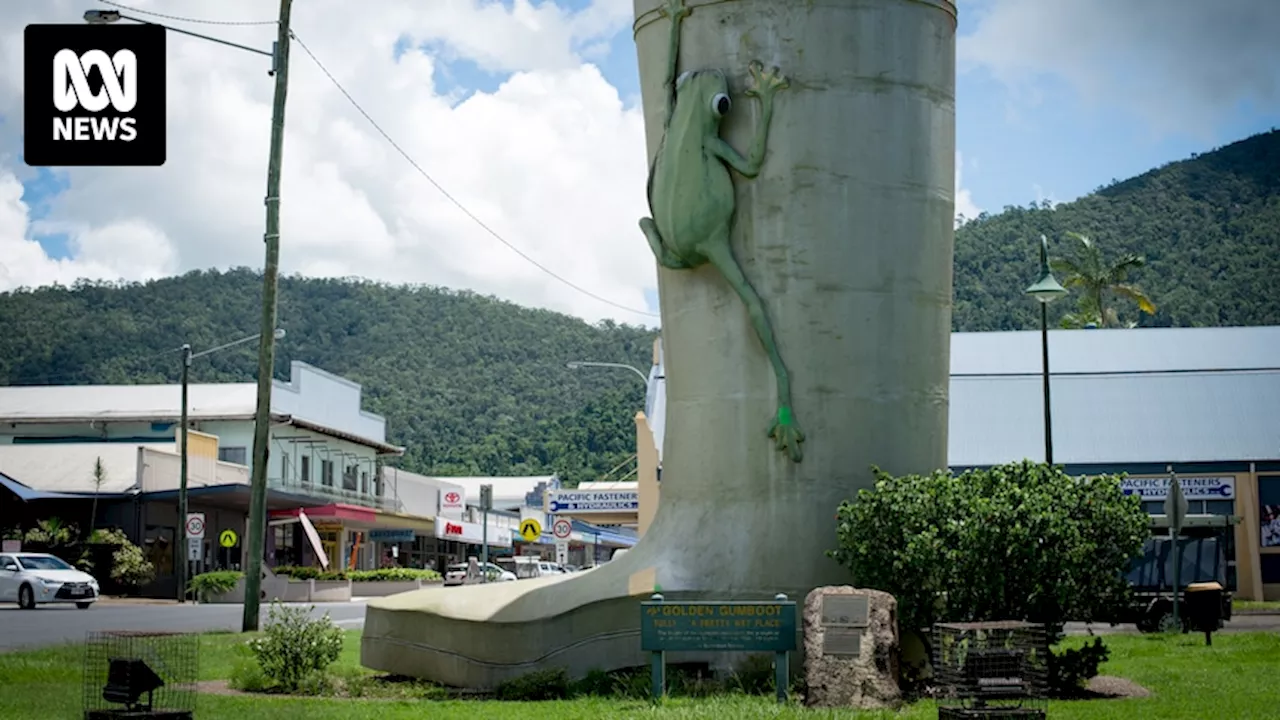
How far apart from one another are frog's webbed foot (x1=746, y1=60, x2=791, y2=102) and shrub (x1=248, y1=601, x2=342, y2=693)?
300 inches

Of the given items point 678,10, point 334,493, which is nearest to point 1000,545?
point 678,10

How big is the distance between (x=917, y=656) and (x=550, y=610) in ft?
13.1

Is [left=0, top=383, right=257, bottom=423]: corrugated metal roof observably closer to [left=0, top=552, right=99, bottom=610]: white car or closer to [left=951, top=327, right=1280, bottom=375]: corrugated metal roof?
[left=0, top=552, right=99, bottom=610]: white car

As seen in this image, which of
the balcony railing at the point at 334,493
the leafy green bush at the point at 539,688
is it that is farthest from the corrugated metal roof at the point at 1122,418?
the leafy green bush at the point at 539,688

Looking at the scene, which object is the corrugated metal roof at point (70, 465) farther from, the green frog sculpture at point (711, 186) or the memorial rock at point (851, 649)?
the memorial rock at point (851, 649)

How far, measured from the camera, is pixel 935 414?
18.1 metres

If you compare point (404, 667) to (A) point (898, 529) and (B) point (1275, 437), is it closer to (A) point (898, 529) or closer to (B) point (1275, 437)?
(A) point (898, 529)

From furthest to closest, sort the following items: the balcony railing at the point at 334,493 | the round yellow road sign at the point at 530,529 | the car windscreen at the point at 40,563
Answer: the balcony railing at the point at 334,493, the car windscreen at the point at 40,563, the round yellow road sign at the point at 530,529

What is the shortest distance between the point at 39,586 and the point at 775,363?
31.5 meters

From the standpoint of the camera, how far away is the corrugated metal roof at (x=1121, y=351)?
167ft

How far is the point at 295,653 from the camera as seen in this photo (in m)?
18.2

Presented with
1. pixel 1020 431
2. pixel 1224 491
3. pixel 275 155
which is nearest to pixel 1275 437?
pixel 1224 491

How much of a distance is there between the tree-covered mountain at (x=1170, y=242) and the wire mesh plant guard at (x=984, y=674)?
8076 cm

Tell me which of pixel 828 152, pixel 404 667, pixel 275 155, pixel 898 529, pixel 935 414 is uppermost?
pixel 275 155
